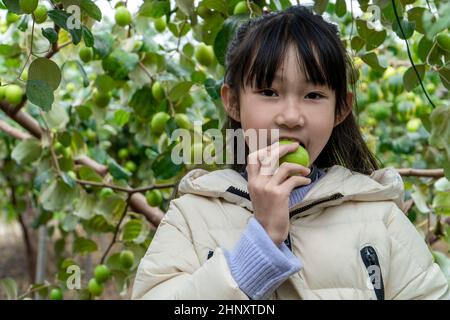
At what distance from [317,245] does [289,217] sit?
0.06 m

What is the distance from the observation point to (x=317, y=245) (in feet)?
2.94

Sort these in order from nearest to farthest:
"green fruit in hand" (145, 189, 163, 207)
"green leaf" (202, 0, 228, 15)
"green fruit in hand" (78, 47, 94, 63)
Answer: "green leaf" (202, 0, 228, 15), "green fruit in hand" (78, 47, 94, 63), "green fruit in hand" (145, 189, 163, 207)

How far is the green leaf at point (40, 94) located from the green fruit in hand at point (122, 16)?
722 millimetres

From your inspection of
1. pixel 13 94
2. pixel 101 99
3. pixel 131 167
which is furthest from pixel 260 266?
pixel 131 167

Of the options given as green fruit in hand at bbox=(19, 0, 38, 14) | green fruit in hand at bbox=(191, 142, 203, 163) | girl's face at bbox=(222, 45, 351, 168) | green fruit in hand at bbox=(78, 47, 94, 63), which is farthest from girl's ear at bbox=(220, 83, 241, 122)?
green fruit in hand at bbox=(78, 47, 94, 63)

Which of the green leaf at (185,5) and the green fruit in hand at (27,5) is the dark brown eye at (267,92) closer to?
the green fruit in hand at (27,5)

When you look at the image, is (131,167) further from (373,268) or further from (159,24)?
(373,268)

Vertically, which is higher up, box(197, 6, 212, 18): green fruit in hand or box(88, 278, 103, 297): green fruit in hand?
box(197, 6, 212, 18): green fruit in hand

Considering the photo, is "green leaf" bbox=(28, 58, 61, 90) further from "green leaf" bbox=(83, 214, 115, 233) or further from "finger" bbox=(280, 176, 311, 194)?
"green leaf" bbox=(83, 214, 115, 233)

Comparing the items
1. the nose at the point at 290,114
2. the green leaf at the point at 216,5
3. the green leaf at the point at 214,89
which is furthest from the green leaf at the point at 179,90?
the nose at the point at 290,114

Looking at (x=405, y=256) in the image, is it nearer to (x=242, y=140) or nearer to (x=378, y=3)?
(x=242, y=140)

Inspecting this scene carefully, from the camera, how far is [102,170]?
2.03 meters

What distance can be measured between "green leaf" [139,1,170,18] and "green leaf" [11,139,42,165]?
60cm

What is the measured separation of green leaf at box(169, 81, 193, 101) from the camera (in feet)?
5.13
